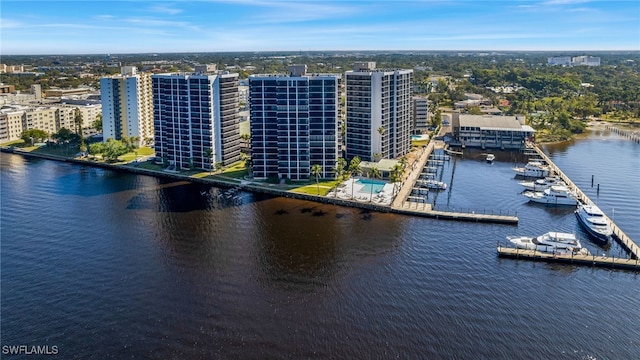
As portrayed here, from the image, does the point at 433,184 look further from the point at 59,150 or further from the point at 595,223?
the point at 59,150

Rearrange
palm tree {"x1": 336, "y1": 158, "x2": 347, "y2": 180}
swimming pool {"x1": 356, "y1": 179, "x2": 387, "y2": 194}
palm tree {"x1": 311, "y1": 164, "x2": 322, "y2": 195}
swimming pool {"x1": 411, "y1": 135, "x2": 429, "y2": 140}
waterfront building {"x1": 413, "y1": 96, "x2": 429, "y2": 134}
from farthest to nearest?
waterfront building {"x1": 413, "y1": 96, "x2": 429, "y2": 134}
swimming pool {"x1": 411, "y1": 135, "x2": 429, "y2": 140}
palm tree {"x1": 336, "y1": 158, "x2": 347, "y2": 180}
palm tree {"x1": 311, "y1": 164, "x2": 322, "y2": 195}
swimming pool {"x1": 356, "y1": 179, "x2": 387, "y2": 194}

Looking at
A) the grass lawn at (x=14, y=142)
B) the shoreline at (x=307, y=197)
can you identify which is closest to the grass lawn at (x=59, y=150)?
the shoreline at (x=307, y=197)

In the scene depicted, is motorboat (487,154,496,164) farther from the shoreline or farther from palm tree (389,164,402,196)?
the shoreline

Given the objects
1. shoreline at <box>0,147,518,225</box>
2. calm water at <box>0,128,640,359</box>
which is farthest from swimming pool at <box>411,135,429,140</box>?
shoreline at <box>0,147,518,225</box>

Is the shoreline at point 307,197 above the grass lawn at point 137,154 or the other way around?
the other way around

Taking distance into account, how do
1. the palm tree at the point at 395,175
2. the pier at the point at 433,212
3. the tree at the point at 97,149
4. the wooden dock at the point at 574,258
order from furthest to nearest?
the tree at the point at 97,149 < the palm tree at the point at 395,175 < the pier at the point at 433,212 < the wooden dock at the point at 574,258

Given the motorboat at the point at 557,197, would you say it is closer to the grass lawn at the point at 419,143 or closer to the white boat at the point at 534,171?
the white boat at the point at 534,171
